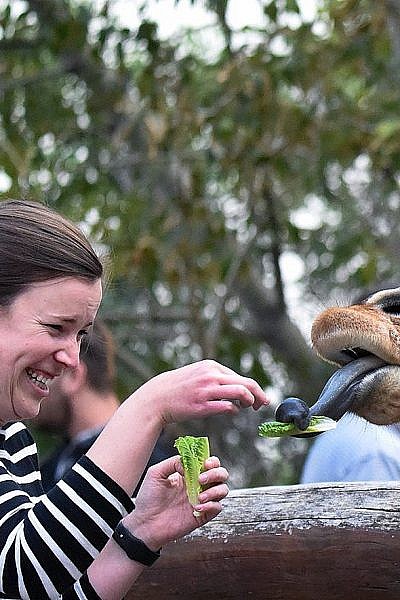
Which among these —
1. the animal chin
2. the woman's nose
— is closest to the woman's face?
the woman's nose

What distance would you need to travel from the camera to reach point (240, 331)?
7.87m

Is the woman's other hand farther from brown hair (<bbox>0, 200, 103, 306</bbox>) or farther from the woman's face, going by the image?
brown hair (<bbox>0, 200, 103, 306</bbox>)

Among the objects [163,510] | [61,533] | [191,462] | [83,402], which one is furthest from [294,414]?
[83,402]

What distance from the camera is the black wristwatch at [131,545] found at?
2475mm

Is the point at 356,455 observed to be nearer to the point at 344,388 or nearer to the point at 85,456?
the point at 344,388

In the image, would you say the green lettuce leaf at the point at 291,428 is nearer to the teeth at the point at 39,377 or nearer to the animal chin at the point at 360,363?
the animal chin at the point at 360,363

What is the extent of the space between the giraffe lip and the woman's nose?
52 centimetres

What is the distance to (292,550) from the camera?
119 inches

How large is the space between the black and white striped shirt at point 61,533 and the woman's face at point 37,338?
0.21 meters

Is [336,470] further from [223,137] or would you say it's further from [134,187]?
[134,187]

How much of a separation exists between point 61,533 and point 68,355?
14.1 inches

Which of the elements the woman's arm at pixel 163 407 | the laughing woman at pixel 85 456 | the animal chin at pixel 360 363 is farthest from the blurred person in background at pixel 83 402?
the woman's arm at pixel 163 407

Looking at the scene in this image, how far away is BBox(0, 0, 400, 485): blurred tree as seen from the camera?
691cm

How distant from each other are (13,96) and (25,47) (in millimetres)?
426
